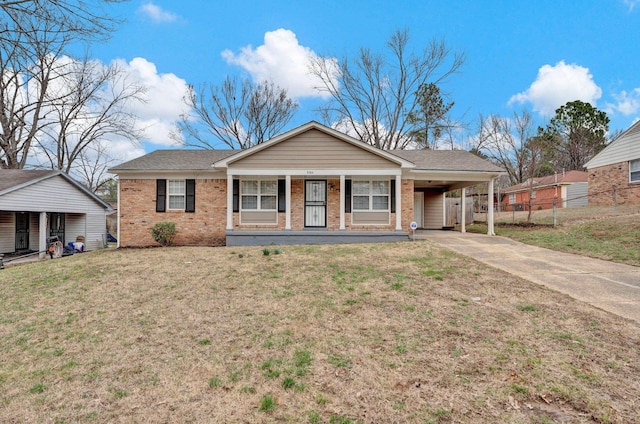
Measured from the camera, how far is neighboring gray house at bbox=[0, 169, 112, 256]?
15.0 meters

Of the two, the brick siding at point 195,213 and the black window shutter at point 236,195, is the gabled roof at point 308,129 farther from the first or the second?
the brick siding at point 195,213

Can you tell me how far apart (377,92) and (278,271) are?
24251 millimetres

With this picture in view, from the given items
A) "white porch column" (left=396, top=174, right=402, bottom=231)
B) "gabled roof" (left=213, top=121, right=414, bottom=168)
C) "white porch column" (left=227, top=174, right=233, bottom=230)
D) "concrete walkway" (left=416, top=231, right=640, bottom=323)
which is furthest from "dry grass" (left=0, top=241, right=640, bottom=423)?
"gabled roof" (left=213, top=121, right=414, bottom=168)

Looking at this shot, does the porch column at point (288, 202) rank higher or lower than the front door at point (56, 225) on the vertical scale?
higher

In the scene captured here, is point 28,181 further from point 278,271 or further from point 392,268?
point 392,268

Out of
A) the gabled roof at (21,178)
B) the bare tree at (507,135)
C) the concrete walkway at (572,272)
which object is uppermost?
the bare tree at (507,135)

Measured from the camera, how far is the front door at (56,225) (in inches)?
707

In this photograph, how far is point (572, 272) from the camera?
7.14 metres

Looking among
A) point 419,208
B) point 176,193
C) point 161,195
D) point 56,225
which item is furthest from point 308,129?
point 56,225

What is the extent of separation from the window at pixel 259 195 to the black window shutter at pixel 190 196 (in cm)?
197


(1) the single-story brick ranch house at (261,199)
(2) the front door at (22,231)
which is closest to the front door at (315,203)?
(1) the single-story brick ranch house at (261,199)

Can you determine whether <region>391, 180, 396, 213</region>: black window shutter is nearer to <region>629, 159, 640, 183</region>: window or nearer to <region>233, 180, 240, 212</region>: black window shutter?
<region>233, 180, 240, 212</region>: black window shutter

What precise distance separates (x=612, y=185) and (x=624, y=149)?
2075 mm

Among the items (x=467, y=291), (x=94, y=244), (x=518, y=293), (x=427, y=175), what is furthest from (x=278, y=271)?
(x=94, y=244)
